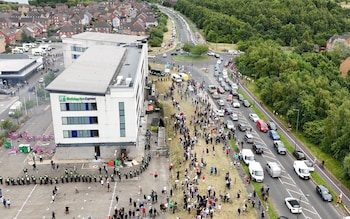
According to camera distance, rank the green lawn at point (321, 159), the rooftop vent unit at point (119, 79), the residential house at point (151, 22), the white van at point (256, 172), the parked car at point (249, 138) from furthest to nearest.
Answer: the residential house at point (151, 22)
the parked car at point (249, 138)
the rooftop vent unit at point (119, 79)
the green lawn at point (321, 159)
the white van at point (256, 172)

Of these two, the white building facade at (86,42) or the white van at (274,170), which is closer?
the white van at (274,170)

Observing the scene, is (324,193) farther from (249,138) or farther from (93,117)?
(93,117)

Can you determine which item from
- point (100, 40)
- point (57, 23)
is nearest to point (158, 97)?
point (100, 40)

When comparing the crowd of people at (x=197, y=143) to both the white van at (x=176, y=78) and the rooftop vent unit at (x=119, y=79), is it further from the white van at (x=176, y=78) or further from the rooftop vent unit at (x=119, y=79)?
the rooftop vent unit at (x=119, y=79)

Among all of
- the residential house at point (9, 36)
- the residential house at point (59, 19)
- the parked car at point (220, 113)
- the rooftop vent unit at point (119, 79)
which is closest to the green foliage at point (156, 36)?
the residential house at point (59, 19)

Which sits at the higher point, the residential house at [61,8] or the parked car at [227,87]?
the residential house at [61,8]

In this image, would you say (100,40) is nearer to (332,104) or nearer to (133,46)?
(133,46)
